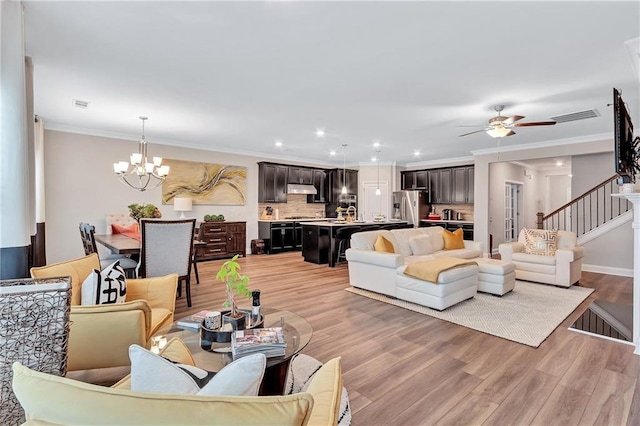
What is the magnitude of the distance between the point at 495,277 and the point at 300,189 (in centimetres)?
572

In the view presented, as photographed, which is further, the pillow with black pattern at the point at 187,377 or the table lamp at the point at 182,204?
the table lamp at the point at 182,204

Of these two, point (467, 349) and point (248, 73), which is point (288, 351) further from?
point (248, 73)

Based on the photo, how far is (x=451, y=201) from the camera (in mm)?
8969

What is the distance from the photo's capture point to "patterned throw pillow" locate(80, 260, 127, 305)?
219cm

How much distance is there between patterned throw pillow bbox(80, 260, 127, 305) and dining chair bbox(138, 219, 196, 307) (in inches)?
47.2

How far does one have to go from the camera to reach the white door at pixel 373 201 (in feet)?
31.9

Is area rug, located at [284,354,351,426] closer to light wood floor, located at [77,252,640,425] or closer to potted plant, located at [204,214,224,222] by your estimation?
light wood floor, located at [77,252,640,425]

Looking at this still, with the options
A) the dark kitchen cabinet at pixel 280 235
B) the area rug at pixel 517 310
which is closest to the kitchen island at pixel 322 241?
the dark kitchen cabinet at pixel 280 235

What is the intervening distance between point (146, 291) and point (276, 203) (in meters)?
6.23

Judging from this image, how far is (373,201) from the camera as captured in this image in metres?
9.82

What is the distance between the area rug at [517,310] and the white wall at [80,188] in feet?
15.9

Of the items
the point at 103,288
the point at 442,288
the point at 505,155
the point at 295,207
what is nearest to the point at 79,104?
the point at 103,288

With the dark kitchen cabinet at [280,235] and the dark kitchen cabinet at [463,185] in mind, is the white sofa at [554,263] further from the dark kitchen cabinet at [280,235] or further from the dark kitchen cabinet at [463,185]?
the dark kitchen cabinet at [280,235]

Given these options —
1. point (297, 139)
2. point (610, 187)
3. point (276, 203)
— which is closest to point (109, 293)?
A: point (297, 139)
